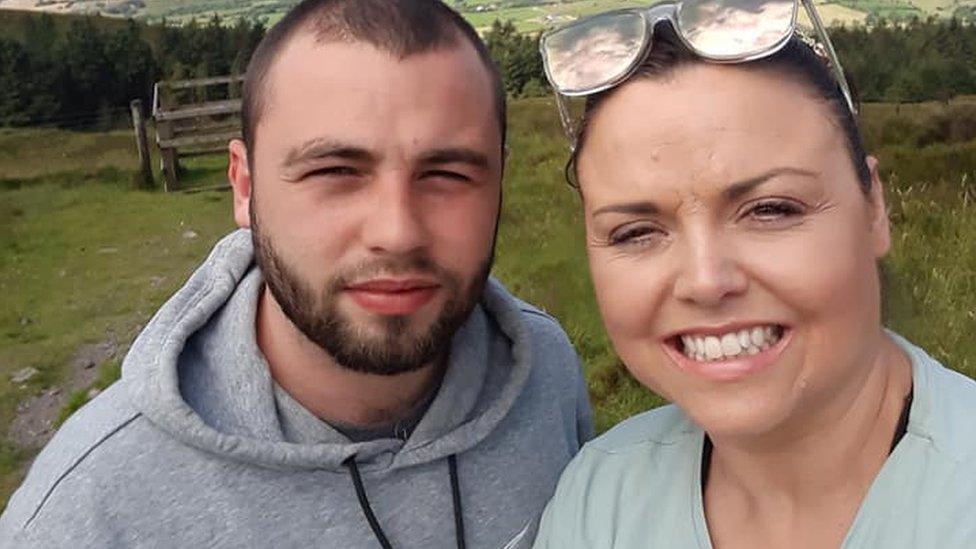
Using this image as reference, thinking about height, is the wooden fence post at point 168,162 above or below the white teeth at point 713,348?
below

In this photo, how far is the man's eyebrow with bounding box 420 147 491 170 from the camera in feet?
7.95

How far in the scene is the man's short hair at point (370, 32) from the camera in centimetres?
247

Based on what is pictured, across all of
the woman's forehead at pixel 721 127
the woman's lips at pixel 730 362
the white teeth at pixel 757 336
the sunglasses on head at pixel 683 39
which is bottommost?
the woman's lips at pixel 730 362

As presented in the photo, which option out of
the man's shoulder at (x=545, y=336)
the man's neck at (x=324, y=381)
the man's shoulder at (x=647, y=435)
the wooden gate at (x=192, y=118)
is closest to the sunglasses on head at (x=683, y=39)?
the man's shoulder at (x=647, y=435)

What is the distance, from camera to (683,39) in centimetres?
190

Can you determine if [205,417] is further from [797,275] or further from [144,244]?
[144,244]

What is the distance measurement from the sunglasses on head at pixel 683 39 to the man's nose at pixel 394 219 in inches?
17.6

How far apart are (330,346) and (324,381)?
0.12 meters

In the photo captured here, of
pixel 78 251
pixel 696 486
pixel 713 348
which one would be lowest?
pixel 78 251

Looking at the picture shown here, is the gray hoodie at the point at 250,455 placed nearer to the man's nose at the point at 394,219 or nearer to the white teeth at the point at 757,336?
the man's nose at the point at 394,219

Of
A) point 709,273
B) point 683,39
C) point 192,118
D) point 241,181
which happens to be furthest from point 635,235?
point 192,118

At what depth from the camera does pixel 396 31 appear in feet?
8.11

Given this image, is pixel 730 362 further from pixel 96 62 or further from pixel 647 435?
pixel 96 62

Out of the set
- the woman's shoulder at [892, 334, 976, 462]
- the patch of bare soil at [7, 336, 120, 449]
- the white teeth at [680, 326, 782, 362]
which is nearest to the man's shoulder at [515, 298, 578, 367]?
the white teeth at [680, 326, 782, 362]
